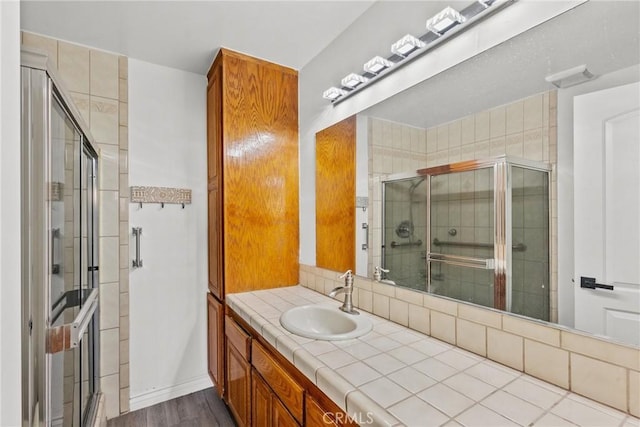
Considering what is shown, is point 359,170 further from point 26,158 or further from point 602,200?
point 26,158

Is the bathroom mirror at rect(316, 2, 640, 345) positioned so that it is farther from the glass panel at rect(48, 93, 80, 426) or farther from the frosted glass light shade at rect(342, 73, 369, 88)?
the glass panel at rect(48, 93, 80, 426)

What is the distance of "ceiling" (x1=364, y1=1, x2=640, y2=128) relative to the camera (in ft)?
2.72

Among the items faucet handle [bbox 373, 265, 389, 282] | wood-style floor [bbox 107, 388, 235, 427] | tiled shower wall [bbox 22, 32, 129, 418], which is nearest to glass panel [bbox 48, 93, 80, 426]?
tiled shower wall [bbox 22, 32, 129, 418]

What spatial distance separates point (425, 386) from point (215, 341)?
5.45ft

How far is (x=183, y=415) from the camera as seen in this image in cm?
→ 204

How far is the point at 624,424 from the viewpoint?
0.74 meters

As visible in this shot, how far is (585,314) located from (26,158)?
1.49m

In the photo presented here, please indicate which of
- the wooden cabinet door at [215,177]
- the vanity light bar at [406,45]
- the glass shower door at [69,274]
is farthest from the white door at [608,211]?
the wooden cabinet door at [215,177]

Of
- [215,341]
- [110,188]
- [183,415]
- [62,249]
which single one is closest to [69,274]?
[62,249]

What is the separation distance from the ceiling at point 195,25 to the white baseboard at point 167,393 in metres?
2.32

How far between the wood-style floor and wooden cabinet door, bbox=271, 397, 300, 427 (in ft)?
3.02

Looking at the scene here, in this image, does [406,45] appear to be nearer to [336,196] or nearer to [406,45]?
[406,45]

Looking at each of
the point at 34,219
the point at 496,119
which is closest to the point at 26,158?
the point at 34,219

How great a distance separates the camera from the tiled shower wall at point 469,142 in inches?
37.7
